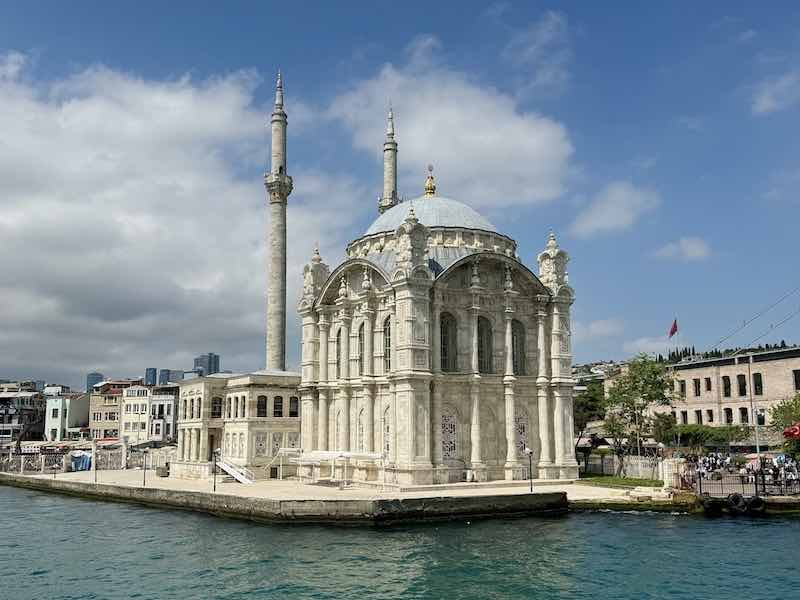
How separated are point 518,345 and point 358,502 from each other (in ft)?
55.3

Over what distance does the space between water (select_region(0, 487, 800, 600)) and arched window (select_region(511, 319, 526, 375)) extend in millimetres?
12257

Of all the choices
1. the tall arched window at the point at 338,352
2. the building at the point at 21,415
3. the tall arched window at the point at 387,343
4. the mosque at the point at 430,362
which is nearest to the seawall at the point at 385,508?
the mosque at the point at 430,362

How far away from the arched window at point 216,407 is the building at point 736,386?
35395mm

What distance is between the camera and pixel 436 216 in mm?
48656

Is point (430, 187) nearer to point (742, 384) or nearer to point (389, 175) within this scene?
point (389, 175)

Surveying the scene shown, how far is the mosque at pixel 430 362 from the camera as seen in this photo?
42469 mm

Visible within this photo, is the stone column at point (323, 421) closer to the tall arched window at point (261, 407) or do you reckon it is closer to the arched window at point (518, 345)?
the tall arched window at point (261, 407)

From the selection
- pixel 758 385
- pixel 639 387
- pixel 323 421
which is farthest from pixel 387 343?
pixel 758 385

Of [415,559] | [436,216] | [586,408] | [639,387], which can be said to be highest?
[436,216]

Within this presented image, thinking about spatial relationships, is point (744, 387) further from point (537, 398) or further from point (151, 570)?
point (151, 570)

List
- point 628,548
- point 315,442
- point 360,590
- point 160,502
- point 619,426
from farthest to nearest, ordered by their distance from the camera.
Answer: point 619,426, point 315,442, point 160,502, point 628,548, point 360,590

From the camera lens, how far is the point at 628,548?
2903 centimetres

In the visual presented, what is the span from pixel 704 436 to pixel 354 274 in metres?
33.1

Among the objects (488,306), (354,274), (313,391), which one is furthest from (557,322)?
(313,391)
